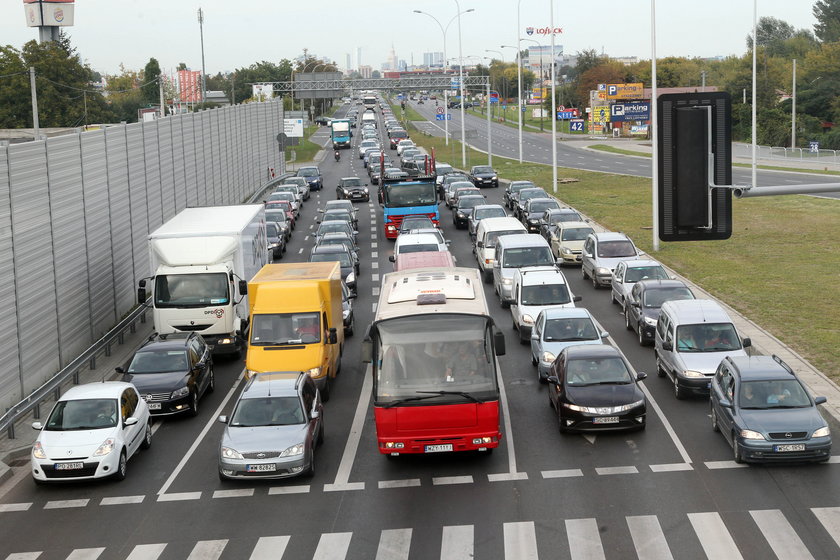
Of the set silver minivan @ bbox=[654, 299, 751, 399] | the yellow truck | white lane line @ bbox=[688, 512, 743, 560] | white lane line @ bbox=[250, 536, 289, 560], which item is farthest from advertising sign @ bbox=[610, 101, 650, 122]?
white lane line @ bbox=[250, 536, 289, 560]

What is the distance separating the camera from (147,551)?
1538 centimetres

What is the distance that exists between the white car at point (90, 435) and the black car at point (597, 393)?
8404 millimetres

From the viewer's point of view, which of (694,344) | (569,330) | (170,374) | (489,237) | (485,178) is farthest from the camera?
(485,178)

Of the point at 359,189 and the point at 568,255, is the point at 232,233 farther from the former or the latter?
the point at 359,189

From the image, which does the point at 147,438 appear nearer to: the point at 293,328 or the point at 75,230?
the point at 293,328

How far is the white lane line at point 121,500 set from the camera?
1783cm

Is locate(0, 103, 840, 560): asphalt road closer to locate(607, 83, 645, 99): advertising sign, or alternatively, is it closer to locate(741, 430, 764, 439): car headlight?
locate(741, 430, 764, 439): car headlight

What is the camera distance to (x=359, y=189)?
209 feet

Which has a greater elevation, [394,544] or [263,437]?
[263,437]

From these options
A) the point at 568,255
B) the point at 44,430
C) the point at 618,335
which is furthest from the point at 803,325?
the point at 44,430

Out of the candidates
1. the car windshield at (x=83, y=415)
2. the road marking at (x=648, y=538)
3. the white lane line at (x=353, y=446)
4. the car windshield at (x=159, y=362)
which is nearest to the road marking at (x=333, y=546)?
the white lane line at (x=353, y=446)

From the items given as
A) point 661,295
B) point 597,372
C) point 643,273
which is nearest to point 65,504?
point 597,372

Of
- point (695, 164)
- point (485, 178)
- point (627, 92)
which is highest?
point (627, 92)

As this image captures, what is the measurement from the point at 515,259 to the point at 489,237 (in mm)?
5172
